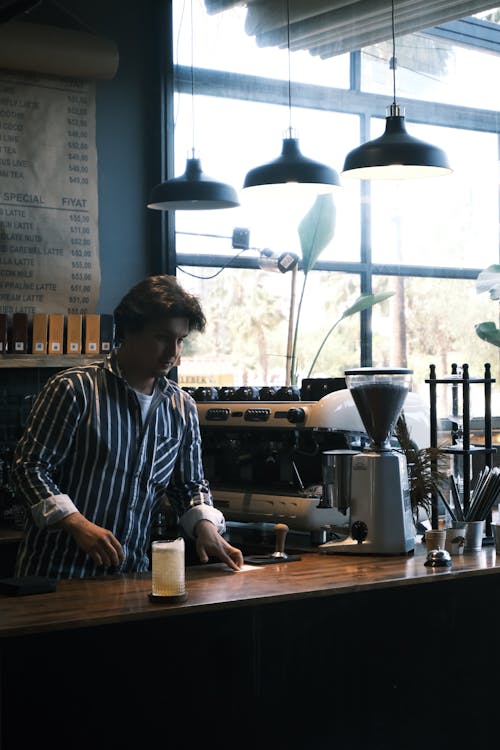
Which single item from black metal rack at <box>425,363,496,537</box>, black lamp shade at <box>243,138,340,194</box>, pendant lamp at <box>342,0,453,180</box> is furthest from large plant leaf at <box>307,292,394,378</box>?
black metal rack at <box>425,363,496,537</box>

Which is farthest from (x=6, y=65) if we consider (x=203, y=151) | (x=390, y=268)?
(x=390, y=268)

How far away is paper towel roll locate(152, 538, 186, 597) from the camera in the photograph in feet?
8.13

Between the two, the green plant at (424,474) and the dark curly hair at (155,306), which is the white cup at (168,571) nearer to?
the dark curly hair at (155,306)

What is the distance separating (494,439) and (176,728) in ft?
11.5

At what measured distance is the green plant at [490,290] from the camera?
229 inches

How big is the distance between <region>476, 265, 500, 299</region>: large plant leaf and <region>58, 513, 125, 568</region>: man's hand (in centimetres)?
359

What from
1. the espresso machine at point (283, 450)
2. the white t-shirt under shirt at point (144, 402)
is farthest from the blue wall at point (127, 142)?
the white t-shirt under shirt at point (144, 402)

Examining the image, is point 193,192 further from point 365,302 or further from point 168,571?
point 168,571

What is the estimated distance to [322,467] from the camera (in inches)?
136

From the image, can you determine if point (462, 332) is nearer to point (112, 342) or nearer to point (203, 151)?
point (203, 151)

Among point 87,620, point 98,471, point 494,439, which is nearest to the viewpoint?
point 87,620

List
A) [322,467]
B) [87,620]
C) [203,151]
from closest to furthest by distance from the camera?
[87,620]
[322,467]
[203,151]

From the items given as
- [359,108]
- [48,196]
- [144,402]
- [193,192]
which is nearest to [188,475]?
[144,402]

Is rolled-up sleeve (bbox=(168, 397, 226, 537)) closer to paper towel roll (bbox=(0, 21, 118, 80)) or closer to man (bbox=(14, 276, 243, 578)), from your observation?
man (bbox=(14, 276, 243, 578))
